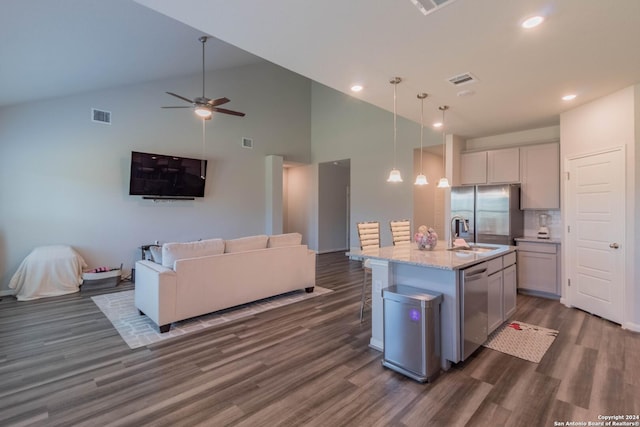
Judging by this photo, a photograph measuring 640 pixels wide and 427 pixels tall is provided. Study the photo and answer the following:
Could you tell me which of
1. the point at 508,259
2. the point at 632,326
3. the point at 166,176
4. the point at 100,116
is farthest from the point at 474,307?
the point at 100,116

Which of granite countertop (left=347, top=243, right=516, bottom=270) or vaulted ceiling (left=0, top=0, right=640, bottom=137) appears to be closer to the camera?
vaulted ceiling (left=0, top=0, right=640, bottom=137)

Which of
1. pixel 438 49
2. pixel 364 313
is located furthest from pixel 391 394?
pixel 438 49

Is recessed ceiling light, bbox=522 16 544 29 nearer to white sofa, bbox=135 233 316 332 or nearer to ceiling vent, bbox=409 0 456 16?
ceiling vent, bbox=409 0 456 16

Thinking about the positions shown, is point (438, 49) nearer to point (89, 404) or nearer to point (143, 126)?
point (89, 404)

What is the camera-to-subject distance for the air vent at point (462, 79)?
3.13 metres

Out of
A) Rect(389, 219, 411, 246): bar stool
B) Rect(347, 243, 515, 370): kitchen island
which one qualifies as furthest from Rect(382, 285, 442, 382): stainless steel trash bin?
Rect(389, 219, 411, 246): bar stool

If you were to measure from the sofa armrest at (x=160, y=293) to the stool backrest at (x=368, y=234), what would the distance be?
242 cm

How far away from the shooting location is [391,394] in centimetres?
219

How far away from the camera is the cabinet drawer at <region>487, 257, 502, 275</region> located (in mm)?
2943

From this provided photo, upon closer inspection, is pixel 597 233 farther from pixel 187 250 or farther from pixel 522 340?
pixel 187 250

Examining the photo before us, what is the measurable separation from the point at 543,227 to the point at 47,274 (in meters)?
7.92

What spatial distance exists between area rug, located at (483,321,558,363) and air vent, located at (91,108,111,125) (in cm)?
687

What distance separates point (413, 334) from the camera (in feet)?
7.77

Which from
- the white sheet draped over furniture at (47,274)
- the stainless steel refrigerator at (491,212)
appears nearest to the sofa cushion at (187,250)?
the white sheet draped over furniture at (47,274)
